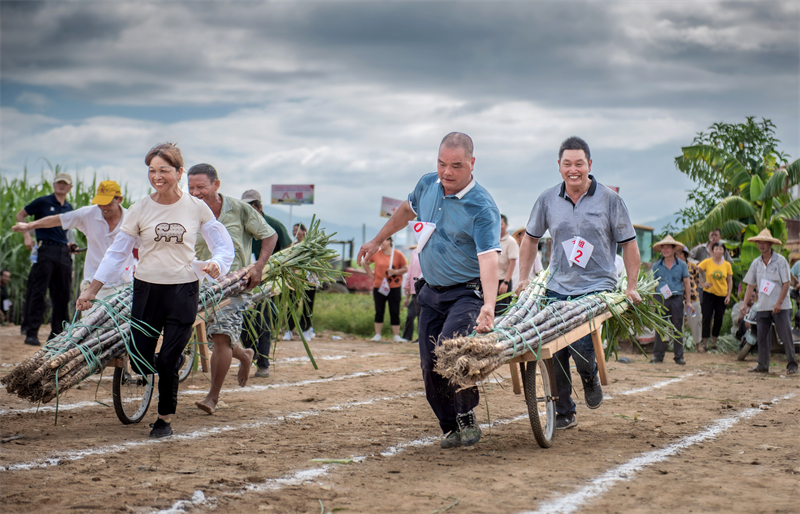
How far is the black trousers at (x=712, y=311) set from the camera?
1429 cm

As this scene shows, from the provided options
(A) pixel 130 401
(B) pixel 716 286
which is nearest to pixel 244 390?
(A) pixel 130 401

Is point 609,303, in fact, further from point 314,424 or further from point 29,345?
point 29,345

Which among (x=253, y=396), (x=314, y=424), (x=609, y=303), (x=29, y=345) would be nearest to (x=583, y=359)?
(x=609, y=303)

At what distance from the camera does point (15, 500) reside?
3744mm

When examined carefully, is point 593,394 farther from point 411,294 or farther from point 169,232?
point 411,294

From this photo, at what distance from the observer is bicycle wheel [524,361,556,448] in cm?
515

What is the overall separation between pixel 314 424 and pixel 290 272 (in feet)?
6.23

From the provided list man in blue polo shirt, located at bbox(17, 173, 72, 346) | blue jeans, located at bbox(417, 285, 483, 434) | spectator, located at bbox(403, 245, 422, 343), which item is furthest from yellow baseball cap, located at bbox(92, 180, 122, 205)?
spectator, located at bbox(403, 245, 422, 343)

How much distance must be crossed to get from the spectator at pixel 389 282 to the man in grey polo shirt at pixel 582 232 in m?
8.69

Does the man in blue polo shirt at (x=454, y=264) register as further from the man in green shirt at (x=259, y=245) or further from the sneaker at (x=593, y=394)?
the man in green shirt at (x=259, y=245)

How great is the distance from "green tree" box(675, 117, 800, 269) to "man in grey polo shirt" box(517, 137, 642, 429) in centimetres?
1201

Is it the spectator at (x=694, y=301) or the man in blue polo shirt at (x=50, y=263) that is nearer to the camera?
the man in blue polo shirt at (x=50, y=263)

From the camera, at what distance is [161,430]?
18.0 feet

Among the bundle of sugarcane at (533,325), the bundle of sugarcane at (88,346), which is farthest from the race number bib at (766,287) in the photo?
the bundle of sugarcane at (88,346)
